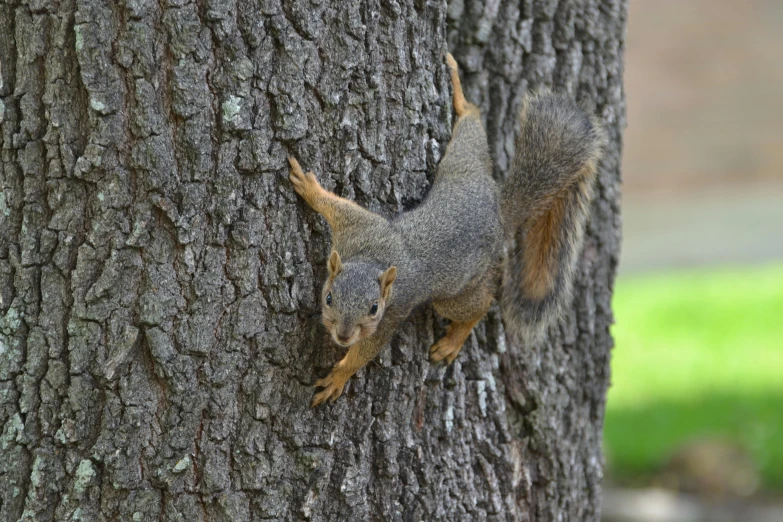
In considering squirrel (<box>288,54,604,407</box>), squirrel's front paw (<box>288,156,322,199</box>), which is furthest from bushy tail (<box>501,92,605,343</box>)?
squirrel's front paw (<box>288,156,322,199</box>)

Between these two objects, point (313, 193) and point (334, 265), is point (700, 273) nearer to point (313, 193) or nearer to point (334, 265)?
point (334, 265)

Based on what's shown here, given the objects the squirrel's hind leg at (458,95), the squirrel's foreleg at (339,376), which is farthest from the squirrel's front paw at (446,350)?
the squirrel's hind leg at (458,95)

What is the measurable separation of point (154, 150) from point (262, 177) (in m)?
0.22

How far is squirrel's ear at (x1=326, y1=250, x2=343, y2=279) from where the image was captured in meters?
1.96

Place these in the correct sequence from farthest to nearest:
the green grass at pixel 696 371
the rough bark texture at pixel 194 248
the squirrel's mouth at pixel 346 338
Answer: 1. the green grass at pixel 696 371
2. the squirrel's mouth at pixel 346 338
3. the rough bark texture at pixel 194 248

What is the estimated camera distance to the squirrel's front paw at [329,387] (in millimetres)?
1943

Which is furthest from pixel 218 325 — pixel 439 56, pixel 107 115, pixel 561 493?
pixel 561 493

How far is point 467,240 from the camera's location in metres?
2.22

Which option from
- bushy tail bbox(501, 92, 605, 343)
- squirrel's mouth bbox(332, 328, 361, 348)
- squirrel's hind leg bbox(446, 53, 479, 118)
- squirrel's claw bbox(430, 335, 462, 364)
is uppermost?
squirrel's hind leg bbox(446, 53, 479, 118)

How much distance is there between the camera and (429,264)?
2.21 m

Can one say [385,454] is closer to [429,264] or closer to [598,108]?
[429,264]

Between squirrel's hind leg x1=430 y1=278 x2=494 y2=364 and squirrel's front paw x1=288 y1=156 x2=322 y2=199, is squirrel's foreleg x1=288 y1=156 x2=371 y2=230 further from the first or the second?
squirrel's hind leg x1=430 y1=278 x2=494 y2=364

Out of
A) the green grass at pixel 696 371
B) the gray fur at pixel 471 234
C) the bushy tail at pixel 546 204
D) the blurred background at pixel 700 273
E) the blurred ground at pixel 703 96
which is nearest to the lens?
the gray fur at pixel 471 234

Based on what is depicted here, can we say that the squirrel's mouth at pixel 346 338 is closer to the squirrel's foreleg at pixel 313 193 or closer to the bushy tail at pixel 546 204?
the squirrel's foreleg at pixel 313 193
